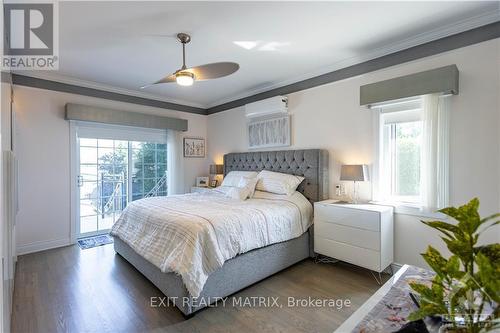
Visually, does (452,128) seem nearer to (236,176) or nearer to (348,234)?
(348,234)

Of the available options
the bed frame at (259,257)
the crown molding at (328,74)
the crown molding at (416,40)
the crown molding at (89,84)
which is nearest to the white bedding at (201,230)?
the bed frame at (259,257)

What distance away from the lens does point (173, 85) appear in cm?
402

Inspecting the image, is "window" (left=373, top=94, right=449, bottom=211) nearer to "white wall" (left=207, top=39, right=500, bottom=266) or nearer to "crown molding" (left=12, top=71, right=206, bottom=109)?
"white wall" (left=207, top=39, right=500, bottom=266)

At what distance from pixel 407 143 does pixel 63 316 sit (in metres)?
3.69

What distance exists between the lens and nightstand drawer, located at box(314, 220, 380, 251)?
8.36 ft

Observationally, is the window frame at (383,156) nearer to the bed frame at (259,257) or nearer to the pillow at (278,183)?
the bed frame at (259,257)

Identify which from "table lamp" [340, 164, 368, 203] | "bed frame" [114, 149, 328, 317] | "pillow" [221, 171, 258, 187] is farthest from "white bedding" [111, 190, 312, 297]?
"pillow" [221, 171, 258, 187]

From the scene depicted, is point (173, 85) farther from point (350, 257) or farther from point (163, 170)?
point (350, 257)

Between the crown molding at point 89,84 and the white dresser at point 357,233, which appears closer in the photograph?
the white dresser at point 357,233

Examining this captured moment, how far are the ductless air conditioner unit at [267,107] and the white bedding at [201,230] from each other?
137 cm

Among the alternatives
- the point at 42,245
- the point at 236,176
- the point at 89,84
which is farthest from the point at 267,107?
the point at 42,245

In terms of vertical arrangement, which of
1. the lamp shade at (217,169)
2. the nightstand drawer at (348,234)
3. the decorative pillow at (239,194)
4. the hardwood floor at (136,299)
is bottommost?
the hardwood floor at (136,299)

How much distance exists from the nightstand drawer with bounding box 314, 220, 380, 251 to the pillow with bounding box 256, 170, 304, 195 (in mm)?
576

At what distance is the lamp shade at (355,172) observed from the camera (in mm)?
2818
